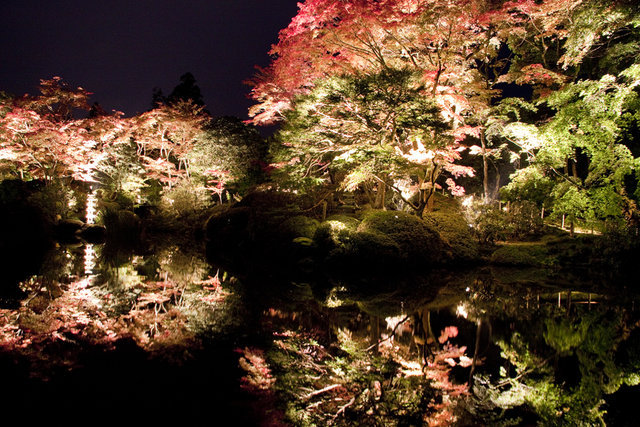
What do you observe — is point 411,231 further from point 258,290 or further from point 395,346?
point 395,346

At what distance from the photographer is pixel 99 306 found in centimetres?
525

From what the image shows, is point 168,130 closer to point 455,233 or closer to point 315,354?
point 455,233

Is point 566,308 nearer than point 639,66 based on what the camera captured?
Yes

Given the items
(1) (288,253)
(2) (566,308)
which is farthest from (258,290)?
(2) (566,308)

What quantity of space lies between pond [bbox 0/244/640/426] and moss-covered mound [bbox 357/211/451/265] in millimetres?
2926

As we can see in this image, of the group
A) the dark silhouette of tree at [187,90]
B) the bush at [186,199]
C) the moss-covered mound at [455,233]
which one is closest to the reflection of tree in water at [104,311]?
the moss-covered mound at [455,233]

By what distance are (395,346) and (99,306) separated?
4187 mm

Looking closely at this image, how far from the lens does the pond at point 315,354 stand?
2678 millimetres

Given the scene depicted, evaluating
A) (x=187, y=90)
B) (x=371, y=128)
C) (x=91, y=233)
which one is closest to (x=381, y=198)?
(x=371, y=128)

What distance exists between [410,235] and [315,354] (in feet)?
22.1

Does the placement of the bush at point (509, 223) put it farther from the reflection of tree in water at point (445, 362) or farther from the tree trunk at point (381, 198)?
the reflection of tree in water at point (445, 362)

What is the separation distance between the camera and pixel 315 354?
12.3 ft

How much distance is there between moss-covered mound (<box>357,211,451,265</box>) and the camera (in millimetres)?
9859

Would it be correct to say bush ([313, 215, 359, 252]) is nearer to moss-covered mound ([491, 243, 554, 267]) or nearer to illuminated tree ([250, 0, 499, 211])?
illuminated tree ([250, 0, 499, 211])
